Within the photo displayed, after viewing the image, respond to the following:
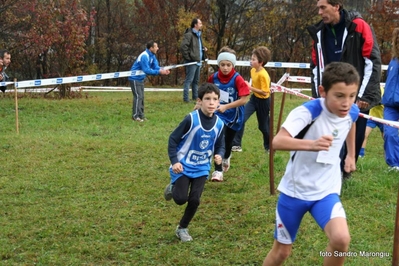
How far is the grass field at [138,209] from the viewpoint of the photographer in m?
4.92

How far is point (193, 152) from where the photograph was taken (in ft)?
17.2

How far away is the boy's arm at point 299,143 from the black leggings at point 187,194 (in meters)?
1.76

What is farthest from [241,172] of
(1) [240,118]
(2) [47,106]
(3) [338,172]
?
(2) [47,106]

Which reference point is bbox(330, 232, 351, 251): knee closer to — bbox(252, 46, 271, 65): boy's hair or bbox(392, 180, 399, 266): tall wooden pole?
bbox(392, 180, 399, 266): tall wooden pole

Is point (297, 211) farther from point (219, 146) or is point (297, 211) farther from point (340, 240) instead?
point (219, 146)

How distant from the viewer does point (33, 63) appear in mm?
23641

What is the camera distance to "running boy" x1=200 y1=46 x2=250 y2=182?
22.7ft

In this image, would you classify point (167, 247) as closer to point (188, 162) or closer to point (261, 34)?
point (188, 162)

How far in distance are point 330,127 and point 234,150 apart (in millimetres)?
5355

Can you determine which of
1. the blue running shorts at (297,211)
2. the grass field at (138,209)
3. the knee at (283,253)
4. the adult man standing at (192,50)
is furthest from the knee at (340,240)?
the adult man standing at (192,50)

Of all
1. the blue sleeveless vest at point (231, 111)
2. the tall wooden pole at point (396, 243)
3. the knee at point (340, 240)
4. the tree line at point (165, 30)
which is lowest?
the tall wooden pole at point (396, 243)

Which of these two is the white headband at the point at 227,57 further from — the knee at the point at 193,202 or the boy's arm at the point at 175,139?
the knee at the point at 193,202

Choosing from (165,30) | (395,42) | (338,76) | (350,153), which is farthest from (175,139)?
(165,30)

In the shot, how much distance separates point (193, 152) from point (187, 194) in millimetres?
407
